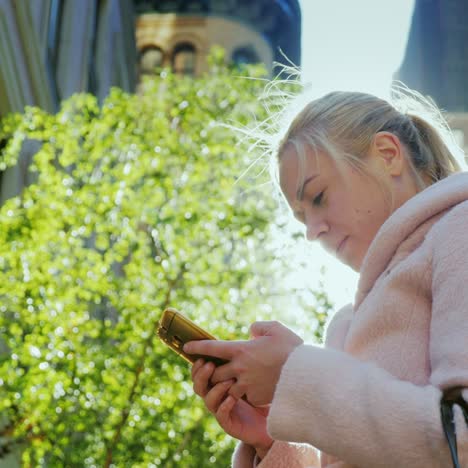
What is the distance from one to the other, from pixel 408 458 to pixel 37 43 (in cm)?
1501

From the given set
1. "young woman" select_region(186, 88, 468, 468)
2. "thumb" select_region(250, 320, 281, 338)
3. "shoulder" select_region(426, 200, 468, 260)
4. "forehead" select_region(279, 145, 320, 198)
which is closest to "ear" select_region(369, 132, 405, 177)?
"young woman" select_region(186, 88, 468, 468)

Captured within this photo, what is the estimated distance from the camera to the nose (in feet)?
7.27

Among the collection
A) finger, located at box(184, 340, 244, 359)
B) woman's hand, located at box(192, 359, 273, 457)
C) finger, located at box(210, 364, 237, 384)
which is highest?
finger, located at box(184, 340, 244, 359)

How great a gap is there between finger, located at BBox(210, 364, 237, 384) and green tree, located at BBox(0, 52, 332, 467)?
5704mm

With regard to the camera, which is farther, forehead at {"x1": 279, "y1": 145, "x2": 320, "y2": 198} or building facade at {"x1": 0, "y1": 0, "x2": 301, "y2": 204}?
building facade at {"x1": 0, "y1": 0, "x2": 301, "y2": 204}

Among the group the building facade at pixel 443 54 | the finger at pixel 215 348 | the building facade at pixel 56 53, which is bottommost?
the building facade at pixel 443 54

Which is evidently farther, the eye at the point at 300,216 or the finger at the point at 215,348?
the eye at the point at 300,216

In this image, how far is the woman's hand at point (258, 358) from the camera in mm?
1863

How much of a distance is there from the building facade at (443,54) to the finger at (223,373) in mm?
34070

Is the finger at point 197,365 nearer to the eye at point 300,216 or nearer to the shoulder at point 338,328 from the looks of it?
the shoulder at point 338,328

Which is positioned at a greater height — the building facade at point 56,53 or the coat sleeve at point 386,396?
→ the coat sleeve at point 386,396

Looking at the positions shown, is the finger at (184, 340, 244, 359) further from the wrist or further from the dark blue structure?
the dark blue structure

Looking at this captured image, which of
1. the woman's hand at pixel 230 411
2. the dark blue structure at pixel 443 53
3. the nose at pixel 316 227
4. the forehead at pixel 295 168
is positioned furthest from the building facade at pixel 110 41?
the dark blue structure at pixel 443 53

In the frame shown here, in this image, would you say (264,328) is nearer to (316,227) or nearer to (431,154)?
(316,227)
